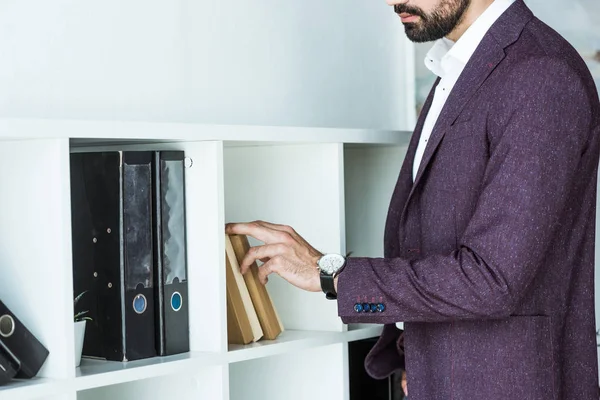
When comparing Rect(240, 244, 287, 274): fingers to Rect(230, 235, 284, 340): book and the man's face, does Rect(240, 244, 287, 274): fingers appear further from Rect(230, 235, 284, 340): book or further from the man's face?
the man's face

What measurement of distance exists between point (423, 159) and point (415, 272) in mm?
228

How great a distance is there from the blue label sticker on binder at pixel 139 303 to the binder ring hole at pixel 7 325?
220 mm

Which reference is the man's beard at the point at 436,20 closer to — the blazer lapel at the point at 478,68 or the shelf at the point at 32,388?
the blazer lapel at the point at 478,68

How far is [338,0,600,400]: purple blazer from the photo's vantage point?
1538mm

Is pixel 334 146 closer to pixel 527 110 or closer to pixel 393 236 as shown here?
pixel 393 236

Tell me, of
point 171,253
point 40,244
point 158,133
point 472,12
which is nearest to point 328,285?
point 171,253

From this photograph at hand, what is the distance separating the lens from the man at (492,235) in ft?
5.06

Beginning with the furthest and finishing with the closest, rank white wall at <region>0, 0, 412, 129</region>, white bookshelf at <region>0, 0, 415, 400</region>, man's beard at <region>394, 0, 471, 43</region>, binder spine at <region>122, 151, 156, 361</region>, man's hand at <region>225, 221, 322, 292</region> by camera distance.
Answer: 1. white wall at <region>0, 0, 412, 129</region>
2. man's beard at <region>394, 0, 471, 43</region>
3. man's hand at <region>225, 221, 322, 292</region>
4. binder spine at <region>122, 151, 156, 361</region>
5. white bookshelf at <region>0, 0, 415, 400</region>

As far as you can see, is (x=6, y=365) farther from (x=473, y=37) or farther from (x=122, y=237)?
(x=473, y=37)

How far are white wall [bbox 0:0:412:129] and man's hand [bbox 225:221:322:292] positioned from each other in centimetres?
46

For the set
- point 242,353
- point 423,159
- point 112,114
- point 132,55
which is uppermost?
point 132,55

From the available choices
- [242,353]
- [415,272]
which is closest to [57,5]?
[242,353]

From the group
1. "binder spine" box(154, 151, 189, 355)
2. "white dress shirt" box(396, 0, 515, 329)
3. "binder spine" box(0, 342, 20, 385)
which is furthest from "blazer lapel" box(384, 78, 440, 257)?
"binder spine" box(0, 342, 20, 385)

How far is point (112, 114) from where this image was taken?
2041mm
